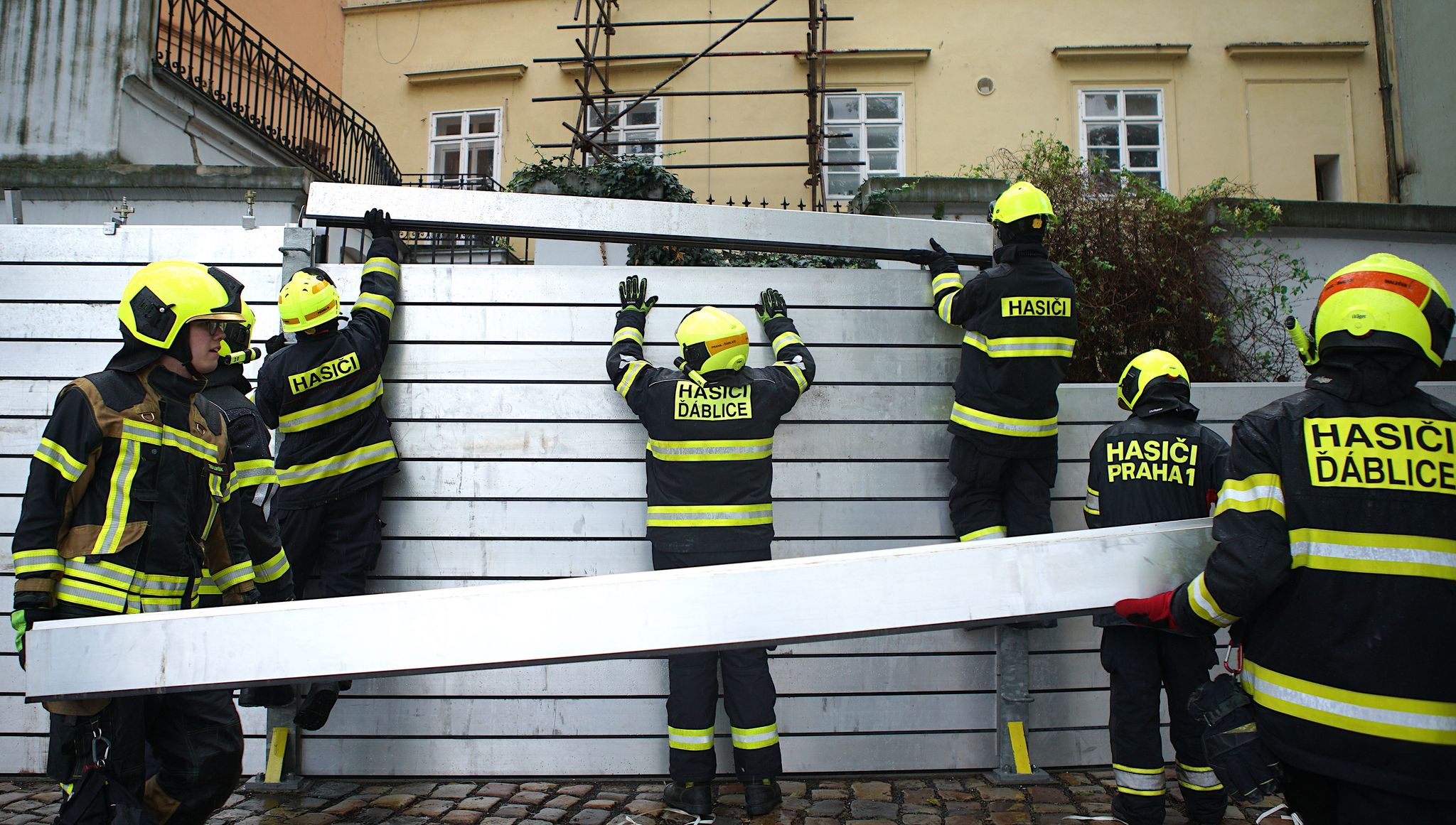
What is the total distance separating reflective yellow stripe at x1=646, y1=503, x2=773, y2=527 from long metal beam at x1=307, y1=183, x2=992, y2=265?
1501 millimetres

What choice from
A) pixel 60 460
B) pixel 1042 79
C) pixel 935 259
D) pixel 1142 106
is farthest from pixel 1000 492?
pixel 1142 106

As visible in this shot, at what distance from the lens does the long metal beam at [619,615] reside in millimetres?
1537

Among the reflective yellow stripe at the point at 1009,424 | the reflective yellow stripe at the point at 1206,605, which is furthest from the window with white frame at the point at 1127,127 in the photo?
the reflective yellow stripe at the point at 1206,605

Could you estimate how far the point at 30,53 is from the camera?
9.66 m

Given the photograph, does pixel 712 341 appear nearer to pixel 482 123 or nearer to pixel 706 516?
pixel 706 516

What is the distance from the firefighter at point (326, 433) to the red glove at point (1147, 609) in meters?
3.68

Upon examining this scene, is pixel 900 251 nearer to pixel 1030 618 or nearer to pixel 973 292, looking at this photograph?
pixel 973 292

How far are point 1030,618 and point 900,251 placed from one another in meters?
3.72

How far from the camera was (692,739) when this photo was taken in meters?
4.17

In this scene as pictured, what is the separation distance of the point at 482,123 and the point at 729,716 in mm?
13238

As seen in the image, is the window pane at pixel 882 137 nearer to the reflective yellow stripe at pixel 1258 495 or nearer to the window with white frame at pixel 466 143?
the window with white frame at pixel 466 143

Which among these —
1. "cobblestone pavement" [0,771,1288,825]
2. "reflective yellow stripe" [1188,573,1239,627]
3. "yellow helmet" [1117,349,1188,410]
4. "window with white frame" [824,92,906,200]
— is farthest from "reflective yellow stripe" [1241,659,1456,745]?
"window with white frame" [824,92,906,200]

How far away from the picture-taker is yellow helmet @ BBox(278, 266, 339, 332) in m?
4.31

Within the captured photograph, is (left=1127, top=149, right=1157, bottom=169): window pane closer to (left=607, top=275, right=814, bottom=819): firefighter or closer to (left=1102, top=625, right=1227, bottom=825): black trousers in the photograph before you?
(left=607, top=275, right=814, bottom=819): firefighter
